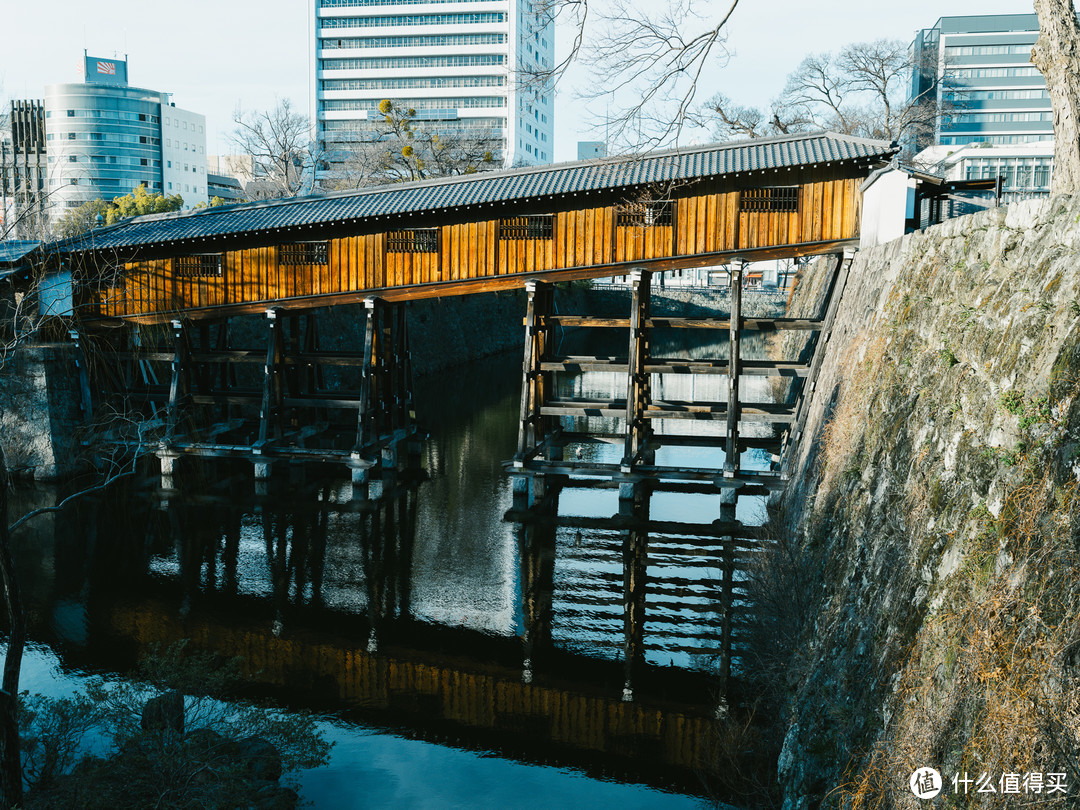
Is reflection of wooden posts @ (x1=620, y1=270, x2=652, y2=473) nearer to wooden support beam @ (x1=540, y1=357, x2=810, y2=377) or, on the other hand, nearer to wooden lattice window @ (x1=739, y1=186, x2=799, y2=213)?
wooden support beam @ (x1=540, y1=357, x2=810, y2=377)

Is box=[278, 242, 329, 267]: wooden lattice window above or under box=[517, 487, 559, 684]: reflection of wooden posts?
above

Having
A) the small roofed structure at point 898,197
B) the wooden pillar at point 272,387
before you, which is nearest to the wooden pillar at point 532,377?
the wooden pillar at point 272,387

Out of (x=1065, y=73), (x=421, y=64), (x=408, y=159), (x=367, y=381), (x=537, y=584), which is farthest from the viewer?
(x=421, y=64)

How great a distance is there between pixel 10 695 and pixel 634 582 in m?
9.78

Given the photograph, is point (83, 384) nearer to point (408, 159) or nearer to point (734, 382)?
point (734, 382)

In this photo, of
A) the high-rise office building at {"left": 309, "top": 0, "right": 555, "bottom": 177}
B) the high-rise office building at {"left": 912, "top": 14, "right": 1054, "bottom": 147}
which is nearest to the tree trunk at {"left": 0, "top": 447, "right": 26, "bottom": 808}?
the high-rise office building at {"left": 309, "top": 0, "right": 555, "bottom": 177}

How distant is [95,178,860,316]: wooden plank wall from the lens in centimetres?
1706

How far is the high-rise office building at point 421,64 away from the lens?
242 ft

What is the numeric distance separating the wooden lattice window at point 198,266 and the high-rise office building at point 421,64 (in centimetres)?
5613

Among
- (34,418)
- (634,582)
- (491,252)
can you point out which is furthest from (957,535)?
(34,418)

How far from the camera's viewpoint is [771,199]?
17.1 m

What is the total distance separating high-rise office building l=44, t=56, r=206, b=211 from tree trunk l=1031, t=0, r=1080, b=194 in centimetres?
6963

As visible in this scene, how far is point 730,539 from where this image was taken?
54.0ft

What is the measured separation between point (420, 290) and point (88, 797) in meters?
13.9
